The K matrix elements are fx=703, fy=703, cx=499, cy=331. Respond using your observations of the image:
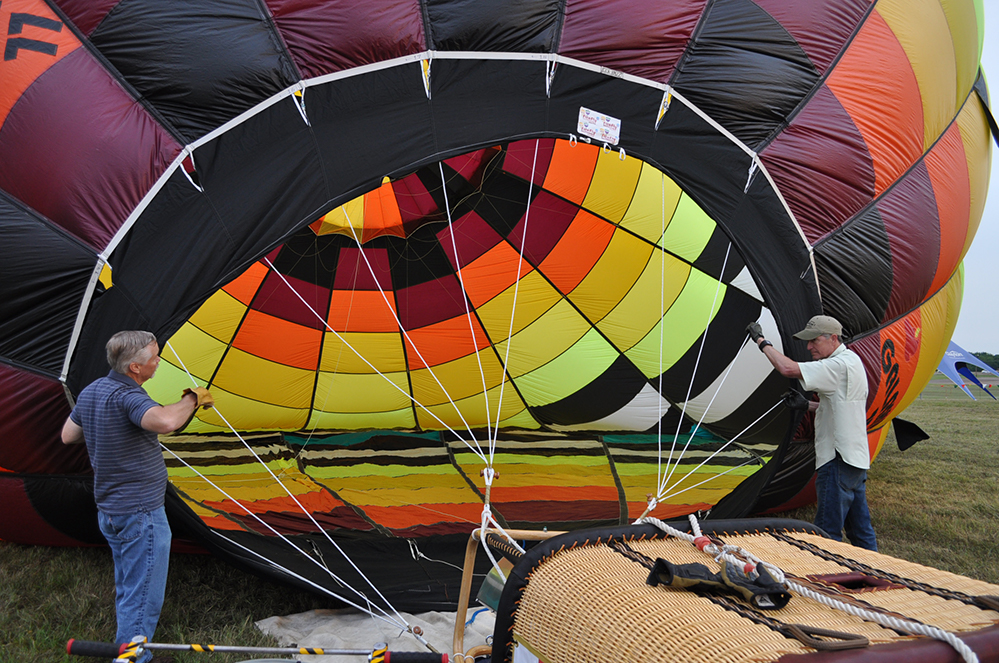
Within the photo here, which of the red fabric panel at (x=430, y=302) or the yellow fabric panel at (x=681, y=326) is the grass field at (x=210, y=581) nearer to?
the yellow fabric panel at (x=681, y=326)

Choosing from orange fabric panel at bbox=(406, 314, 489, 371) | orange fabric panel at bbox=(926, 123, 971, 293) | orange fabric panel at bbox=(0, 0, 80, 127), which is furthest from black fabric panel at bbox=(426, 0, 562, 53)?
orange fabric panel at bbox=(406, 314, 489, 371)

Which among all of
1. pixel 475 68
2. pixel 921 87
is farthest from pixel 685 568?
pixel 921 87

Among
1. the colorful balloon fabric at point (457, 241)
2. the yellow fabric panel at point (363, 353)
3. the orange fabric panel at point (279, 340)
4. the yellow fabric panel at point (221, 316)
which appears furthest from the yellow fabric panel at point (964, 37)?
the yellow fabric panel at point (221, 316)

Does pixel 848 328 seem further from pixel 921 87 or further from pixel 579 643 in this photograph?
pixel 579 643

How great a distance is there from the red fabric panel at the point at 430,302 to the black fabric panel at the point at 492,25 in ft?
6.91

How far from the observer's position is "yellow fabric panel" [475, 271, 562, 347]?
434 cm

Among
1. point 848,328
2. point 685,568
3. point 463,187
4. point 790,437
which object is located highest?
point 463,187

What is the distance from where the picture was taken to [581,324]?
4395 millimetres

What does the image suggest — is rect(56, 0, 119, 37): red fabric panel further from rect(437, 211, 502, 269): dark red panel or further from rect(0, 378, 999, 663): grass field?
rect(437, 211, 502, 269): dark red panel

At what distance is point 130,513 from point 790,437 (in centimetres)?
236

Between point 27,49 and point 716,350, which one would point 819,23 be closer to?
point 716,350

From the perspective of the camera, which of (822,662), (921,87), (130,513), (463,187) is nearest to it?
(822,662)

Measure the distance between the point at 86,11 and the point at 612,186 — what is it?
247 cm

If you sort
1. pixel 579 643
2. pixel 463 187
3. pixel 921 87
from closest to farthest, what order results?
pixel 579 643, pixel 921 87, pixel 463 187
